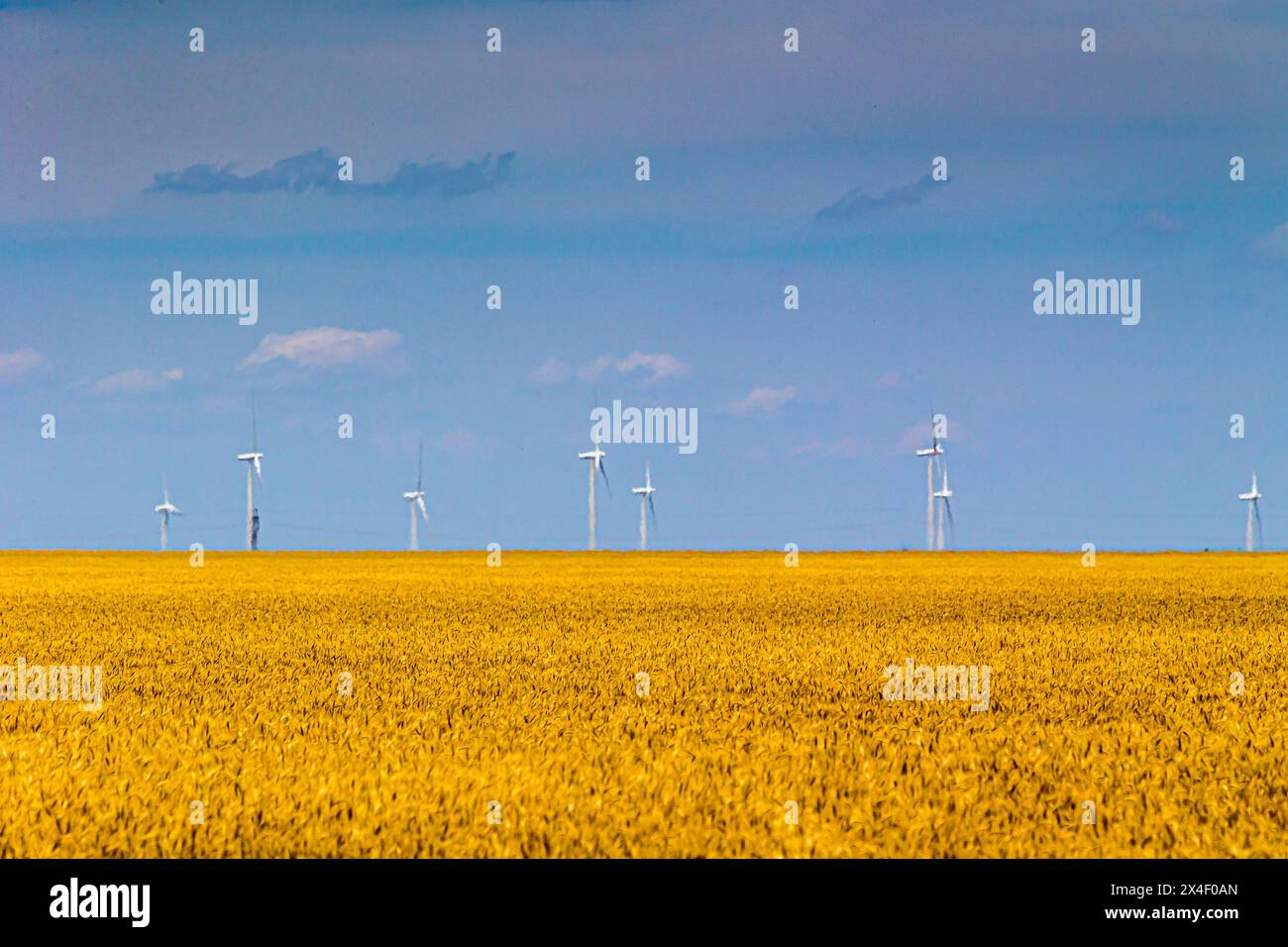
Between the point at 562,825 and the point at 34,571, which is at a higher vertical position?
the point at 34,571

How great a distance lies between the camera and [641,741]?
1395 cm

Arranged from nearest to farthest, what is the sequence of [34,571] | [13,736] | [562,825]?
1. [562,825]
2. [13,736]
3. [34,571]

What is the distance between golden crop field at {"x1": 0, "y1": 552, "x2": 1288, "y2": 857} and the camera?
9945mm

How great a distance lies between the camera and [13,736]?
14.5m

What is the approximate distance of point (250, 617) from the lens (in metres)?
36.2

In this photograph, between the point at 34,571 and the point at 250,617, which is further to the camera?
the point at 34,571

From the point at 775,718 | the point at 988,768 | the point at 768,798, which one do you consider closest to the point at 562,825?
the point at 768,798

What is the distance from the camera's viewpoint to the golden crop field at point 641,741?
9.95 metres
